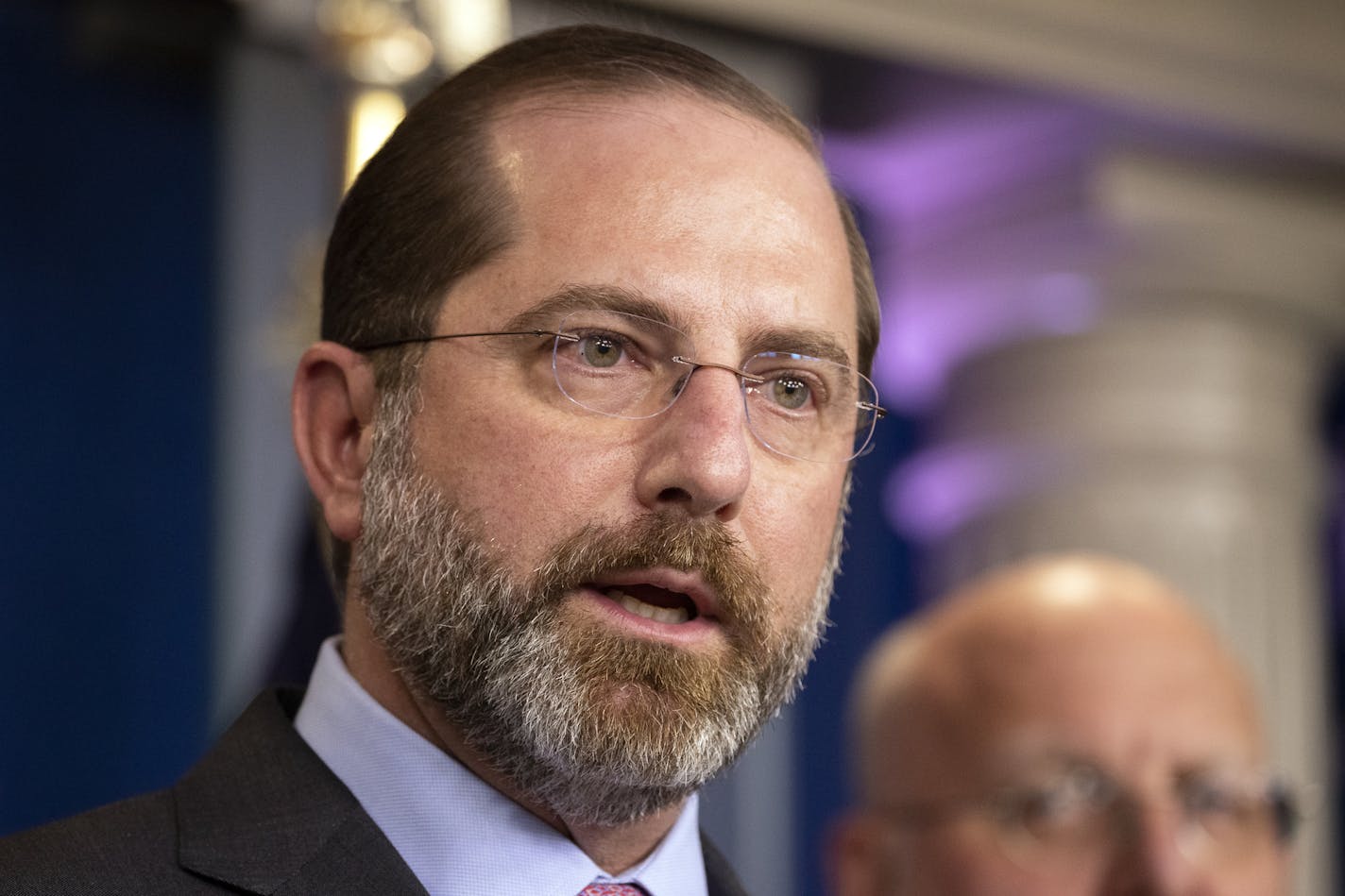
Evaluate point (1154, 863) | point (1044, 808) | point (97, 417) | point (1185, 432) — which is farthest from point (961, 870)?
point (1185, 432)

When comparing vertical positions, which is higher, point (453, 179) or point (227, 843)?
point (453, 179)

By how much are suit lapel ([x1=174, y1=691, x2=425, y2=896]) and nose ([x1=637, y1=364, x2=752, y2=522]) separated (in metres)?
0.41

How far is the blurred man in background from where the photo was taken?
3018 mm

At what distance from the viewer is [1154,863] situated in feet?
9.73

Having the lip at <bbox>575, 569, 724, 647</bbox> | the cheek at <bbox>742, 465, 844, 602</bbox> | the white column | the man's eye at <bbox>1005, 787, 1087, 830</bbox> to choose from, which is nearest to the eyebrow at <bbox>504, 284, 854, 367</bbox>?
the cheek at <bbox>742, 465, 844, 602</bbox>

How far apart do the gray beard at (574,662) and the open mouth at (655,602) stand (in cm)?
3

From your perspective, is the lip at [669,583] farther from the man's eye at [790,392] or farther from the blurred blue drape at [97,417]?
the blurred blue drape at [97,417]

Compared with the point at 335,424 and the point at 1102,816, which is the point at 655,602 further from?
the point at 1102,816

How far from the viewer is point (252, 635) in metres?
4.14

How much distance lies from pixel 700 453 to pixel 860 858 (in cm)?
192

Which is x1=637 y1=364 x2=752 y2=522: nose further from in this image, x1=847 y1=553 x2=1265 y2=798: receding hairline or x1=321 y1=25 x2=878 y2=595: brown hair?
x1=847 y1=553 x2=1265 y2=798: receding hairline

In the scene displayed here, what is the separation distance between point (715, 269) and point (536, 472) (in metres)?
0.25

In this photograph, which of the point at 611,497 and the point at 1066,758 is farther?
the point at 1066,758

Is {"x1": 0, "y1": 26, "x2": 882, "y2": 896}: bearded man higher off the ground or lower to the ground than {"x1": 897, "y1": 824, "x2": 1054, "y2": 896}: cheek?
higher
